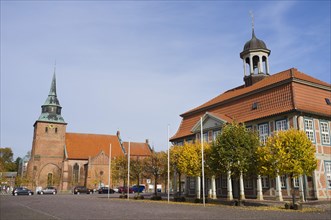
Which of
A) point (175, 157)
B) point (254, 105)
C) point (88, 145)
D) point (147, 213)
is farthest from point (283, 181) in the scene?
point (88, 145)

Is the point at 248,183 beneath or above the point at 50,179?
beneath

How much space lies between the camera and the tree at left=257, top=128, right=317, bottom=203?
73.0ft

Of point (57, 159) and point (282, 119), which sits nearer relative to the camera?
point (282, 119)

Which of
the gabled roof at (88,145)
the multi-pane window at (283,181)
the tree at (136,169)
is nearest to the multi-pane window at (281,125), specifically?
the multi-pane window at (283,181)

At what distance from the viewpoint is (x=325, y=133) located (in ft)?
98.8

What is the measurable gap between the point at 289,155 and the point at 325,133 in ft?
33.2

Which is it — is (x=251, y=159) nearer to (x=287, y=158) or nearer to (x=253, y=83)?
(x=287, y=158)

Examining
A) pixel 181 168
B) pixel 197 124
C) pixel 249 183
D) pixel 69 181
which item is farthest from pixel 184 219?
pixel 69 181

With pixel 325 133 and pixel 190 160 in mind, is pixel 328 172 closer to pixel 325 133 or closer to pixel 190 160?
pixel 325 133

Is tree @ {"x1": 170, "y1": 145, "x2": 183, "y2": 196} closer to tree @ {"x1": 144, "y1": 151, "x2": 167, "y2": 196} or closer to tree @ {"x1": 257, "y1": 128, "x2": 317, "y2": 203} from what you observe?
tree @ {"x1": 144, "y1": 151, "x2": 167, "y2": 196}

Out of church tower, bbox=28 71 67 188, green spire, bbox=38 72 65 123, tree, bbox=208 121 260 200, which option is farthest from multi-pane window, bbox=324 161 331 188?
green spire, bbox=38 72 65 123

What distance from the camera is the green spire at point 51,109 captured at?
74250mm

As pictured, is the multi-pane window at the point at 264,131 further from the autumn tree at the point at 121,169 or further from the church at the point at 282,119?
the autumn tree at the point at 121,169

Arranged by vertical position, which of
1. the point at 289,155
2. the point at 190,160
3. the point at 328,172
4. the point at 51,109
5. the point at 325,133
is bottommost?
the point at 328,172
